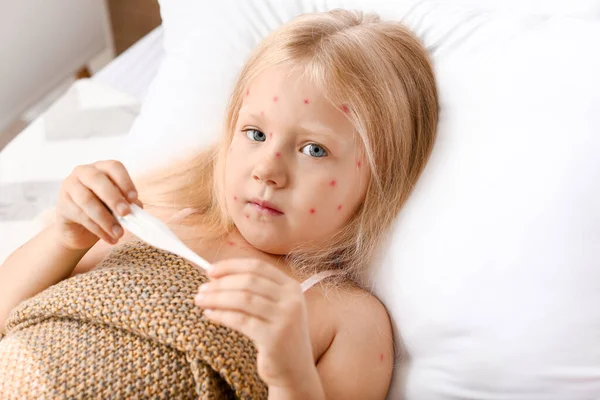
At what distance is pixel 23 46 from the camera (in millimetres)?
1729

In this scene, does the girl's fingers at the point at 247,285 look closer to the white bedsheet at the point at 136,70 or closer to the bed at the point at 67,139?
the bed at the point at 67,139

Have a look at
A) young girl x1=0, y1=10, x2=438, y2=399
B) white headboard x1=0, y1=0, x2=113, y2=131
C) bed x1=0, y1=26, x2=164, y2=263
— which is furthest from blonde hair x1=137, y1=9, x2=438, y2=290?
white headboard x1=0, y1=0, x2=113, y2=131

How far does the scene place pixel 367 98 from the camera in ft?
2.69

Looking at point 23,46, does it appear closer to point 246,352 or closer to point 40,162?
point 40,162

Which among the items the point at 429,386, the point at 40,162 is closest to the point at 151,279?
the point at 429,386

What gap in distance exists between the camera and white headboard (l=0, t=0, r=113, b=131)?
5.54ft

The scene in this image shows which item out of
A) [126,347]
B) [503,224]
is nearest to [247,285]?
[126,347]

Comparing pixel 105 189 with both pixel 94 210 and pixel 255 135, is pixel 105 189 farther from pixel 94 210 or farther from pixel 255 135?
pixel 255 135

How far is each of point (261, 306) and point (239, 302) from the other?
0.02 meters

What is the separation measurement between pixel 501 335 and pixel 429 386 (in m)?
0.12

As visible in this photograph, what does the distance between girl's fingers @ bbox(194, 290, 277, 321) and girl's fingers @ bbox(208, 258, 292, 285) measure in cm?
2

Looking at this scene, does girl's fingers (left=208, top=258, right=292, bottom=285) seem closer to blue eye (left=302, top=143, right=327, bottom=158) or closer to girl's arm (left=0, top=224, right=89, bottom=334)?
blue eye (left=302, top=143, right=327, bottom=158)

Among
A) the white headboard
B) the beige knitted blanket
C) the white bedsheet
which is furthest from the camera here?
the white headboard

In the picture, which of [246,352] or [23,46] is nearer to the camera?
[246,352]
